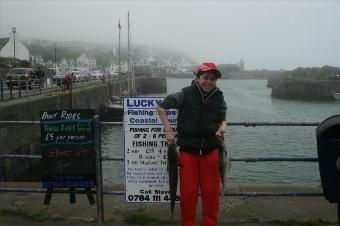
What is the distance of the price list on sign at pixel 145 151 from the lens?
5566 mm

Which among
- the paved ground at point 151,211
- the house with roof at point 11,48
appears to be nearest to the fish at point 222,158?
the paved ground at point 151,211

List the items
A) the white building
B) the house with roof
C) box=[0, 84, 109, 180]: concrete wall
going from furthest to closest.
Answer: the white building
the house with roof
box=[0, 84, 109, 180]: concrete wall

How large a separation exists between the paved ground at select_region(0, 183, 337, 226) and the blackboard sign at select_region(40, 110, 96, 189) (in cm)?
54

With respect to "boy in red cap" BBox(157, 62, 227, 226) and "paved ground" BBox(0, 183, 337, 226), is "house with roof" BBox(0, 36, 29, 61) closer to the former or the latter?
"paved ground" BBox(0, 183, 337, 226)

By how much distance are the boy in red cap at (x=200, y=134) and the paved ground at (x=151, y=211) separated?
3.04 ft

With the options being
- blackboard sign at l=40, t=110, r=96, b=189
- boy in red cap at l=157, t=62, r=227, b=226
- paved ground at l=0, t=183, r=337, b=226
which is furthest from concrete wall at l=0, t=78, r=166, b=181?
boy in red cap at l=157, t=62, r=227, b=226

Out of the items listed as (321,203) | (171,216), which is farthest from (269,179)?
(171,216)

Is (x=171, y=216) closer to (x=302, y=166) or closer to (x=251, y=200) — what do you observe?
(x=251, y=200)

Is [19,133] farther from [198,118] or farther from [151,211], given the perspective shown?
[198,118]

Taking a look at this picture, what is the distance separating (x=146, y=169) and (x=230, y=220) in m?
1.23

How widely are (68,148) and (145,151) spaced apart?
0.92m

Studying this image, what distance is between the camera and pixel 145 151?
5625 millimetres

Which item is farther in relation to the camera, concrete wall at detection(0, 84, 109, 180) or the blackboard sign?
concrete wall at detection(0, 84, 109, 180)

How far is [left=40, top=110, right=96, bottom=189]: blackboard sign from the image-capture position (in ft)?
18.3
